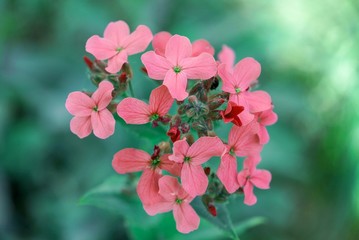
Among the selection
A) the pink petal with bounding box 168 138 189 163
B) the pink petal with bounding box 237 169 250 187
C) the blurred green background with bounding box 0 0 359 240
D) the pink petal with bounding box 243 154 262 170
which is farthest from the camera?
the blurred green background with bounding box 0 0 359 240

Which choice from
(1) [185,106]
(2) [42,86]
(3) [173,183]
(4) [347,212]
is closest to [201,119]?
(1) [185,106]

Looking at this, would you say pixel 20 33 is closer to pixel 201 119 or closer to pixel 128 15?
pixel 128 15

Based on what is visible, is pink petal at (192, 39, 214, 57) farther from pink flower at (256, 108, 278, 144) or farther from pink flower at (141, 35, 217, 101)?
pink flower at (256, 108, 278, 144)

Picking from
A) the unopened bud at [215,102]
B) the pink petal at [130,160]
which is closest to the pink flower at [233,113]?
the unopened bud at [215,102]

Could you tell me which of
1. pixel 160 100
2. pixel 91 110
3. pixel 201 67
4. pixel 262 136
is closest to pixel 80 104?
pixel 91 110

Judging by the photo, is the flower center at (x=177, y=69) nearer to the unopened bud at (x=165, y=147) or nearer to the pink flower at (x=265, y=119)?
the unopened bud at (x=165, y=147)

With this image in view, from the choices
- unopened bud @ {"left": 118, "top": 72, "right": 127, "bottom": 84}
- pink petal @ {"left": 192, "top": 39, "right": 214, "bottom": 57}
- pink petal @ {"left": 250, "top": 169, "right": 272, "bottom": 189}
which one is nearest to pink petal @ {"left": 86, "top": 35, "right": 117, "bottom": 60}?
unopened bud @ {"left": 118, "top": 72, "right": 127, "bottom": 84}
